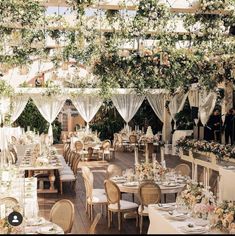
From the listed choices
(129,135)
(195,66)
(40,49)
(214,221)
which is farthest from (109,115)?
(214,221)

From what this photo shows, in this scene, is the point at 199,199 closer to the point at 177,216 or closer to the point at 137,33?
the point at 177,216

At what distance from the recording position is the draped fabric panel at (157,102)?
21.8m

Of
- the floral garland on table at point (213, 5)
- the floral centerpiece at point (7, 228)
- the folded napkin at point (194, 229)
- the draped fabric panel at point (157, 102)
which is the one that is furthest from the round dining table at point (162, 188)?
the draped fabric panel at point (157, 102)

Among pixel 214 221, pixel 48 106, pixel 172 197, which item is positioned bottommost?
pixel 172 197

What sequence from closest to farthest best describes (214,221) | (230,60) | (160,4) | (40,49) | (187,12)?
(214,221) < (160,4) < (187,12) < (230,60) < (40,49)

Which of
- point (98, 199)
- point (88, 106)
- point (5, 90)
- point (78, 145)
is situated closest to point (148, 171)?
point (98, 199)

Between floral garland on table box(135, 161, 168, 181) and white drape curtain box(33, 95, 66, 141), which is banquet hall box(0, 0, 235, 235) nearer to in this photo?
floral garland on table box(135, 161, 168, 181)

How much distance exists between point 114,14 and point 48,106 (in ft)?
38.5

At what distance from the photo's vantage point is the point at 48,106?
21.0 m

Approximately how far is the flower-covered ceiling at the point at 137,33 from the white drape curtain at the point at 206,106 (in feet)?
7.49

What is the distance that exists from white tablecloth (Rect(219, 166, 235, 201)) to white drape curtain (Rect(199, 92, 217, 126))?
843cm

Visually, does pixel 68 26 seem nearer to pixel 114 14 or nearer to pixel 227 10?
pixel 114 14

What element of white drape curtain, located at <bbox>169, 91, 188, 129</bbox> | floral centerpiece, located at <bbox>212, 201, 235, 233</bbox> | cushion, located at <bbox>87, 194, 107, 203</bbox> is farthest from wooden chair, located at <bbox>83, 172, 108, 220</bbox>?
white drape curtain, located at <bbox>169, 91, 188, 129</bbox>

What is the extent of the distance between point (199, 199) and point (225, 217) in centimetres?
102
